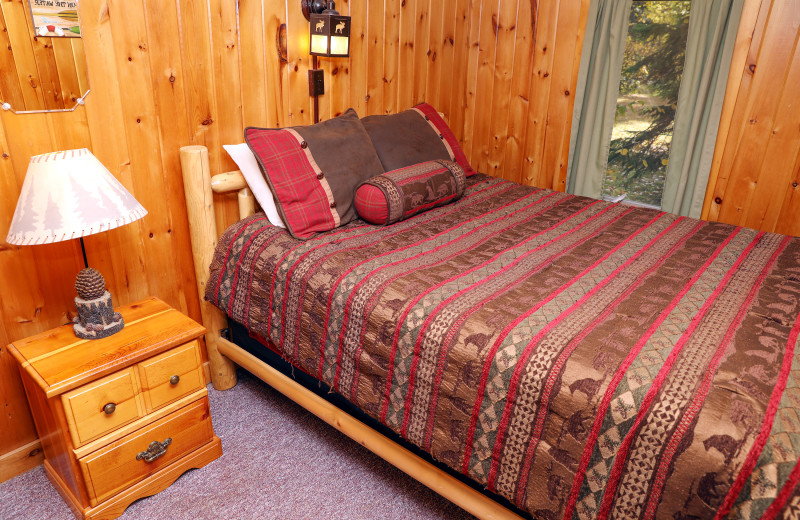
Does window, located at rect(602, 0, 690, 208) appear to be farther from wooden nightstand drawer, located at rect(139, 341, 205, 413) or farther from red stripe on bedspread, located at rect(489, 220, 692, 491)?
wooden nightstand drawer, located at rect(139, 341, 205, 413)

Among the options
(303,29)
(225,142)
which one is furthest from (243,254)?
(303,29)

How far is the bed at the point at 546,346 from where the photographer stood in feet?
3.30

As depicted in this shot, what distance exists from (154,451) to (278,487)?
410 mm

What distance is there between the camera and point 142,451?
Result: 1.60 m

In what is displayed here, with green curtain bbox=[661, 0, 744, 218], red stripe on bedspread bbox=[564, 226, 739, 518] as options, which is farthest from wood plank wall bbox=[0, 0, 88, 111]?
green curtain bbox=[661, 0, 744, 218]

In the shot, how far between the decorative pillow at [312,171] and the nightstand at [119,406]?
54 cm

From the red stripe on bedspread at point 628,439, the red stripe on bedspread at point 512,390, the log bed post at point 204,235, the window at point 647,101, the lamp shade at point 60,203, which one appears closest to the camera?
the red stripe on bedspread at point 628,439

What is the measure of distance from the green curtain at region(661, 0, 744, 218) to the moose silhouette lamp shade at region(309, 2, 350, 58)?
5.25 ft

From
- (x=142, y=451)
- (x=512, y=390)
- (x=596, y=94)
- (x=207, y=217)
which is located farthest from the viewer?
(x=596, y=94)

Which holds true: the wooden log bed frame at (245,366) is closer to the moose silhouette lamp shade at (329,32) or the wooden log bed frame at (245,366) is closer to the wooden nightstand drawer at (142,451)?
the wooden nightstand drawer at (142,451)

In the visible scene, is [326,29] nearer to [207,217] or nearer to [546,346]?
[207,217]

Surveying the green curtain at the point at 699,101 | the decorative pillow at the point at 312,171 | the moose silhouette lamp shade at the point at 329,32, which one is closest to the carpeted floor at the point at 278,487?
the decorative pillow at the point at 312,171

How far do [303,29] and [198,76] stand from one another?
54 centimetres

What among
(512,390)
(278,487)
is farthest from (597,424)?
(278,487)
